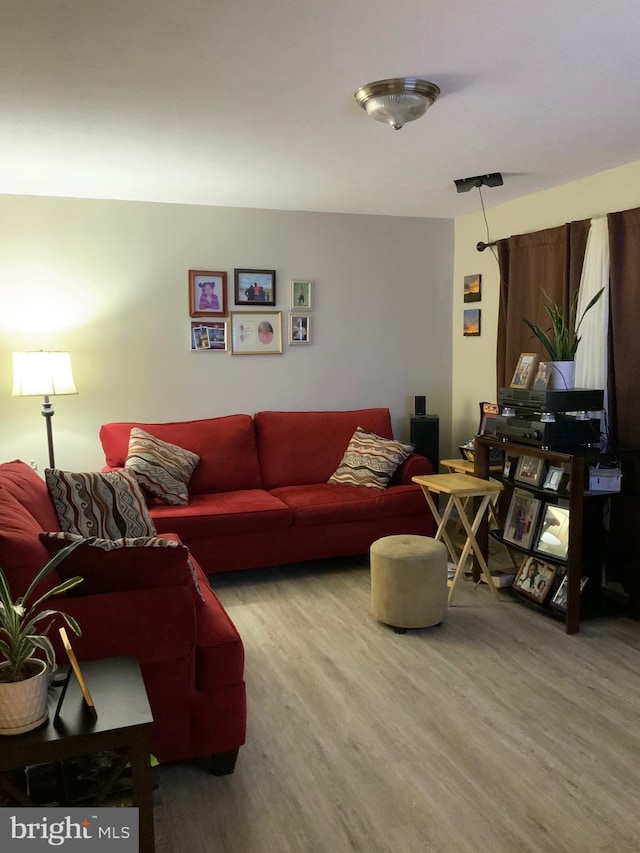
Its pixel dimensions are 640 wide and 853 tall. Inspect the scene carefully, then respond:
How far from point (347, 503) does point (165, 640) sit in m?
2.22

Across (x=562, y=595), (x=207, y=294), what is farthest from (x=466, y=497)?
(x=207, y=294)

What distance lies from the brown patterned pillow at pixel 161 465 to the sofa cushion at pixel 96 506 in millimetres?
754

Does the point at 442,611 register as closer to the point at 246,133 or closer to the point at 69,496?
the point at 69,496

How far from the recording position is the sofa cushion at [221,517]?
12.7ft

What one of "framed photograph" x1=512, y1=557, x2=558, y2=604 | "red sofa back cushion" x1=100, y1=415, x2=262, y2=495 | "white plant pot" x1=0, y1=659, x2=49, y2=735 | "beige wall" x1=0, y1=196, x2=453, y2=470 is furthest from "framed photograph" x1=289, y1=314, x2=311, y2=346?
"white plant pot" x1=0, y1=659, x2=49, y2=735

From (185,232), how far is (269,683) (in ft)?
10.1

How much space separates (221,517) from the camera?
3941mm

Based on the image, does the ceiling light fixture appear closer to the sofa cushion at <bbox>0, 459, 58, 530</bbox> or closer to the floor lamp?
the sofa cushion at <bbox>0, 459, 58, 530</bbox>

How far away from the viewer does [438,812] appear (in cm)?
209

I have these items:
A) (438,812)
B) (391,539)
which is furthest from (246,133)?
(438,812)

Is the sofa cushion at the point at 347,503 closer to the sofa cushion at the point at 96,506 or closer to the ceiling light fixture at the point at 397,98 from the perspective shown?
the sofa cushion at the point at 96,506

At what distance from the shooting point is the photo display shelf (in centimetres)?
333

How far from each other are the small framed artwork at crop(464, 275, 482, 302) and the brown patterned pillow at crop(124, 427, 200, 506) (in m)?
2.36

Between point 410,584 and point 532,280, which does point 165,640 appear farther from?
point 532,280
